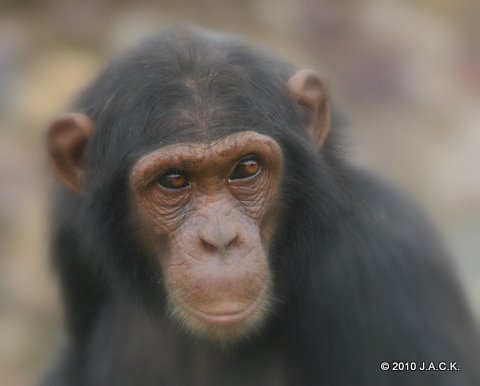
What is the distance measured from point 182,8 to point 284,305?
987cm

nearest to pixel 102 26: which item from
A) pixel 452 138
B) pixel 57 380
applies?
pixel 452 138

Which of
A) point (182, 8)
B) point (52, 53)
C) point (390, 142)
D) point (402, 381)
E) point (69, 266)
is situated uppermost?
point (182, 8)

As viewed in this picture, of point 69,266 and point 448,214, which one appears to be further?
point 448,214

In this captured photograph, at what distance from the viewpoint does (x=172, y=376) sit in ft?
23.2

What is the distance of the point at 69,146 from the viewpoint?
21.1 feet

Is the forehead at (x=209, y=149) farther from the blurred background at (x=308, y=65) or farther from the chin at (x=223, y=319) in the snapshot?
the blurred background at (x=308, y=65)

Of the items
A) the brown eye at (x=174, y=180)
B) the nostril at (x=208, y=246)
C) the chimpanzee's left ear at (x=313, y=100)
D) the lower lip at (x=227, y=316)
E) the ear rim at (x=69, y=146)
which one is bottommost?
the lower lip at (x=227, y=316)

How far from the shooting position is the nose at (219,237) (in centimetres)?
561

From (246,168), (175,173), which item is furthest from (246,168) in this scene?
(175,173)

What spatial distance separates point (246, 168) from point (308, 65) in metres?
8.69

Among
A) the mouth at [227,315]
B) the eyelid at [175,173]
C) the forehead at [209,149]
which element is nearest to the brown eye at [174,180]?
the eyelid at [175,173]

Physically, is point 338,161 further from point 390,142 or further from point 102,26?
point 102,26

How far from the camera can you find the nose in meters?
5.61

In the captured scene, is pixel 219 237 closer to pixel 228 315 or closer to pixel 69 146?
pixel 228 315
